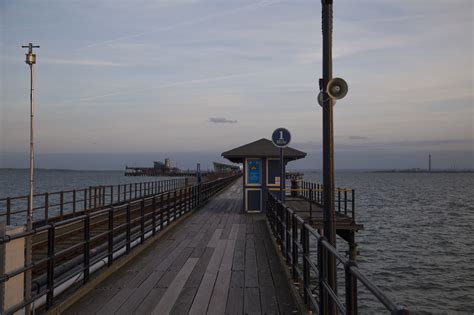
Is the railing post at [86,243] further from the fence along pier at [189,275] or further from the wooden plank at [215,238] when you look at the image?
the wooden plank at [215,238]

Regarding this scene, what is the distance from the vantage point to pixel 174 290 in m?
6.23

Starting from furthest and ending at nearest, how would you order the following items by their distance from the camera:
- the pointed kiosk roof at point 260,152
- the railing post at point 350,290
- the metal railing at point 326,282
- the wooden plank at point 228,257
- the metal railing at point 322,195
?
the pointed kiosk roof at point 260,152, the metal railing at point 322,195, the wooden plank at point 228,257, the railing post at point 350,290, the metal railing at point 326,282

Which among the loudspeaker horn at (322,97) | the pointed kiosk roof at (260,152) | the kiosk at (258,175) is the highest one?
the loudspeaker horn at (322,97)

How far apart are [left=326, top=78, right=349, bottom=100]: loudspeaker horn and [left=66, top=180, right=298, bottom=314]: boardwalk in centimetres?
278

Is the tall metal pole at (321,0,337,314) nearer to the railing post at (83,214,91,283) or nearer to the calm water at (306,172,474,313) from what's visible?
the railing post at (83,214,91,283)

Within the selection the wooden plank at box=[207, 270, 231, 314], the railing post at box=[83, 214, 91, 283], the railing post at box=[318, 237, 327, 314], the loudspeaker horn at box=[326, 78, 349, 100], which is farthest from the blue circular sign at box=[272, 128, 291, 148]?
the railing post at box=[318, 237, 327, 314]

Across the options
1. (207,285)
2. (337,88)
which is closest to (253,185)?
(207,285)

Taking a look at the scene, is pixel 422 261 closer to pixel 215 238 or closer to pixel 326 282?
pixel 215 238

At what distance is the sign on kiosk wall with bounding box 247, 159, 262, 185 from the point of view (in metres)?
17.5

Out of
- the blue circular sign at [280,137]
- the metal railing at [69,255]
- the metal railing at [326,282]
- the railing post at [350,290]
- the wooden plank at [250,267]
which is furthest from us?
the blue circular sign at [280,137]

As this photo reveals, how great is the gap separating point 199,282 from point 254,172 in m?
11.0

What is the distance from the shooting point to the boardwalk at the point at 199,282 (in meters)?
5.48

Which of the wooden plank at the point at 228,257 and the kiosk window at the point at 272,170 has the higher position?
the kiosk window at the point at 272,170

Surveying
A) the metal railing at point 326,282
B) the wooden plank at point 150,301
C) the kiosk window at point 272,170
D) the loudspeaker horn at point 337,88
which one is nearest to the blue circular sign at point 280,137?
the metal railing at point 326,282
